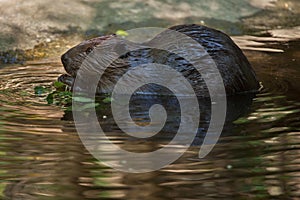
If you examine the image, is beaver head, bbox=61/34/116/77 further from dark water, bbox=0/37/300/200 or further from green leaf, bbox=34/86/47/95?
dark water, bbox=0/37/300/200

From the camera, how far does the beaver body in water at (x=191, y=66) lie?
4.62 meters

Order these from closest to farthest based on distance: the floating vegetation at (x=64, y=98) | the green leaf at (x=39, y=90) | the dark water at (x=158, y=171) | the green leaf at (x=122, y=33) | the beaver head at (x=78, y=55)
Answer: the dark water at (x=158, y=171) < the floating vegetation at (x=64, y=98) < the green leaf at (x=39, y=90) < the beaver head at (x=78, y=55) < the green leaf at (x=122, y=33)

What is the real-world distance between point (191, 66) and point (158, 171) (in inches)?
78.5

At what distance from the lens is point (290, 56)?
18.7 ft

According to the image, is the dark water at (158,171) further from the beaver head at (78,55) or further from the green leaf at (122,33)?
the green leaf at (122,33)

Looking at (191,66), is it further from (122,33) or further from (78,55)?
(122,33)

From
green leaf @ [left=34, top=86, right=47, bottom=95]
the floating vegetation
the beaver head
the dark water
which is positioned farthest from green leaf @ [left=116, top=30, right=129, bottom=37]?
the dark water

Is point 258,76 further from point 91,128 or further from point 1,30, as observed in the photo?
point 1,30

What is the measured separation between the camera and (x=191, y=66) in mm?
4645

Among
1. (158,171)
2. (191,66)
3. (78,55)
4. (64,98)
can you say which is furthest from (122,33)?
(158,171)

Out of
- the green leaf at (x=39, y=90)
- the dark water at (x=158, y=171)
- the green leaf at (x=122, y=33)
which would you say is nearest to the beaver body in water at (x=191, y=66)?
the green leaf at (x=39, y=90)

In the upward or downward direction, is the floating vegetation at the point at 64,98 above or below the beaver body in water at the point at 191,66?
below

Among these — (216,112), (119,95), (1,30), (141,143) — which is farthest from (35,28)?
(141,143)

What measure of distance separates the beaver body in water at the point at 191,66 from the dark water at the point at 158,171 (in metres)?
0.38
